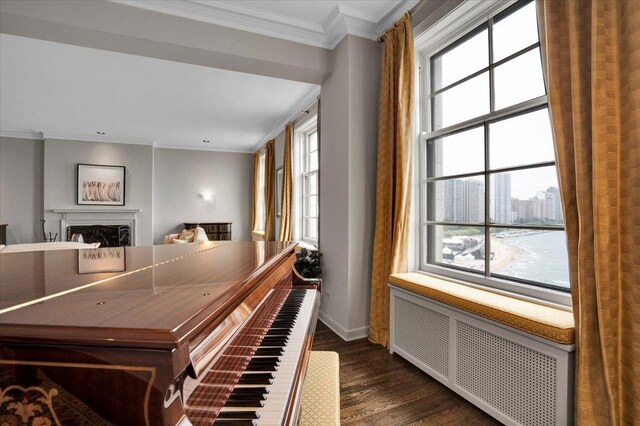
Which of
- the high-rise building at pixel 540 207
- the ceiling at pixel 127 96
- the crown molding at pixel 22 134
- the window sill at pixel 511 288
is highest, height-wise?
the ceiling at pixel 127 96

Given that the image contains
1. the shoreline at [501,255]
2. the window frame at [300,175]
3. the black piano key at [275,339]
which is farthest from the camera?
the window frame at [300,175]

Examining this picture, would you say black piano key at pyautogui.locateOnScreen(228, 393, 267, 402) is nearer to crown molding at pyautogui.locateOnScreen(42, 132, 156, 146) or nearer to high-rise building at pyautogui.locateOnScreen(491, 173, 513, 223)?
high-rise building at pyautogui.locateOnScreen(491, 173, 513, 223)

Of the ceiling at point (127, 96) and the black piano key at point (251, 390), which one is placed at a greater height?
the ceiling at point (127, 96)

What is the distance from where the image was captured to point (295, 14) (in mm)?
2803

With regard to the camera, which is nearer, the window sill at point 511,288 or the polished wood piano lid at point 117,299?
the polished wood piano lid at point 117,299

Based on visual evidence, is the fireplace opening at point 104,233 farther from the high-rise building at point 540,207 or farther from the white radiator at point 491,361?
the high-rise building at point 540,207

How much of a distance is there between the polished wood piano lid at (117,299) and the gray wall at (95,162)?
269 inches

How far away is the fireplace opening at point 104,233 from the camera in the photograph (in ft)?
22.1

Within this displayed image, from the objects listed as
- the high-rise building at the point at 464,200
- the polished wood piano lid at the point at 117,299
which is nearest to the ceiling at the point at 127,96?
the high-rise building at the point at 464,200

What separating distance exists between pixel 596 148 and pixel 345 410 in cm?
183

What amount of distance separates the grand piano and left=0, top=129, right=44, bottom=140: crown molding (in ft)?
24.5

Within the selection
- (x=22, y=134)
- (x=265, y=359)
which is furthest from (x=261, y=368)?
(x=22, y=134)

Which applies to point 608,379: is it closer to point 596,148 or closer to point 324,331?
point 596,148

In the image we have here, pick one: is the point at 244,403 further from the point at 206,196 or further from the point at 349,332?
the point at 206,196
